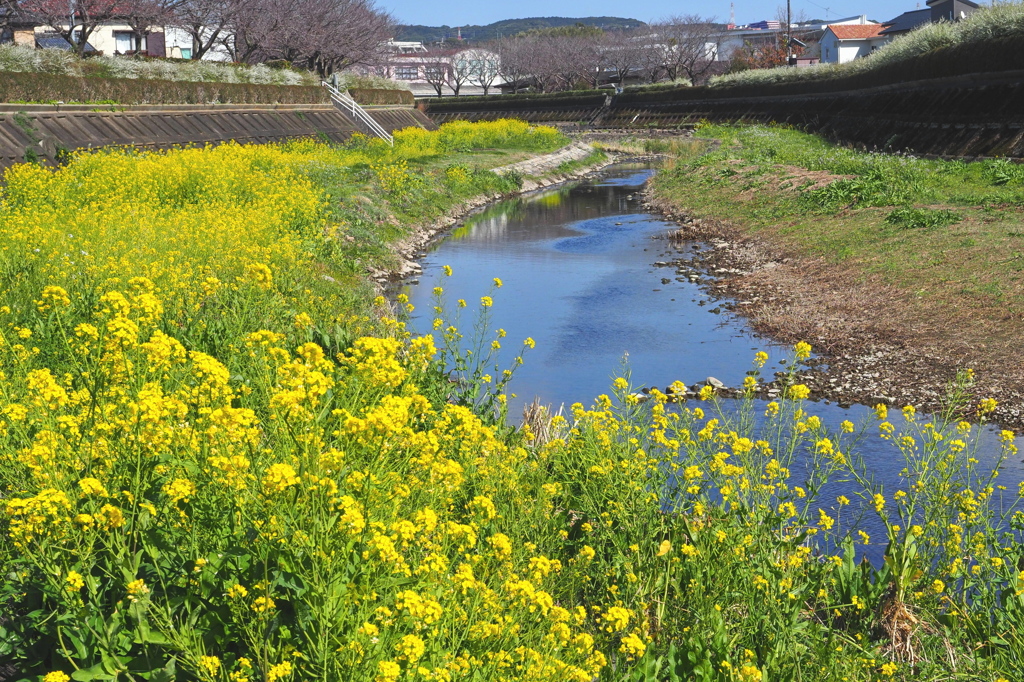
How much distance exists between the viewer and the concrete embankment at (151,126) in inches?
818

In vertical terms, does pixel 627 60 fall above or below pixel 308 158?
above

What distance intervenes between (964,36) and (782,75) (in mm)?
24341

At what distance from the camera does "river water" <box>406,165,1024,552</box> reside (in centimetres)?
1116

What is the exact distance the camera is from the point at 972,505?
16.3 ft

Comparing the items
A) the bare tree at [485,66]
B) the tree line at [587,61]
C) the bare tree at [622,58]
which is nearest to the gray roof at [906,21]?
the tree line at [587,61]

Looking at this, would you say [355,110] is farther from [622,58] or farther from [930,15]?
[622,58]

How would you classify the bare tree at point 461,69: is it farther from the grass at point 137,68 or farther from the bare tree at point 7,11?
the bare tree at point 7,11

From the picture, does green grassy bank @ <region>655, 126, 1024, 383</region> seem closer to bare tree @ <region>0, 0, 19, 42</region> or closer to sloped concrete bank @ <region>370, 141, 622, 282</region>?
sloped concrete bank @ <region>370, 141, 622, 282</region>

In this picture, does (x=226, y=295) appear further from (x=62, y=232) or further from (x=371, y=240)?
(x=371, y=240)

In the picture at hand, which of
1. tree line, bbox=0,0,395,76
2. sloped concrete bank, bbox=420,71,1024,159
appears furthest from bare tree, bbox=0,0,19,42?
sloped concrete bank, bbox=420,71,1024,159

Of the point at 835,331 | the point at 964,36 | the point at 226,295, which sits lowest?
the point at 835,331

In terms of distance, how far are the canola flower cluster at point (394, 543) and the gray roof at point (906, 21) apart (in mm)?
88252

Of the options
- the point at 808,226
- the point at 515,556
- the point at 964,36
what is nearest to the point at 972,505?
the point at 515,556

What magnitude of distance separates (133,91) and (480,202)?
10.4m
